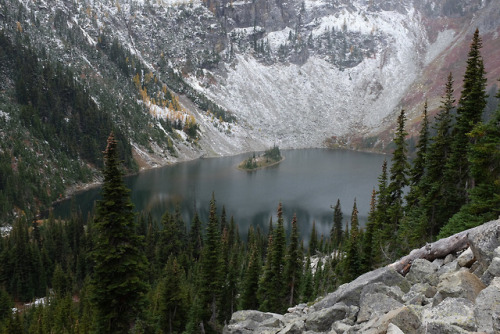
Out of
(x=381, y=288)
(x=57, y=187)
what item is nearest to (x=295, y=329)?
(x=381, y=288)

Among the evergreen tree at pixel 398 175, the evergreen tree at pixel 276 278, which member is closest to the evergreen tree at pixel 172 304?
the evergreen tree at pixel 276 278

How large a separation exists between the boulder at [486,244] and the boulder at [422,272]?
5.65ft

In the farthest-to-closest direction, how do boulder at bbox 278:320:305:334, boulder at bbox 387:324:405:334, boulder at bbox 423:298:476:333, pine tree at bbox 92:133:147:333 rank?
pine tree at bbox 92:133:147:333 < boulder at bbox 278:320:305:334 < boulder at bbox 387:324:405:334 < boulder at bbox 423:298:476:333

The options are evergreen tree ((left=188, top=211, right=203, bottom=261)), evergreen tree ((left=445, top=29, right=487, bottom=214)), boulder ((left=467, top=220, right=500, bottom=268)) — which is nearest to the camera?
boulder ((left=467, top=220, right=500, bottom=268))

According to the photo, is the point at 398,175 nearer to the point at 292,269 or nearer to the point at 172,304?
the point at 292,269

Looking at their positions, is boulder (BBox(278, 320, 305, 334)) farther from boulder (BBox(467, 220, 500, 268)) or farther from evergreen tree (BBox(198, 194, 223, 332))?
evergreen tree (BBox(198, 194, 223, 332))

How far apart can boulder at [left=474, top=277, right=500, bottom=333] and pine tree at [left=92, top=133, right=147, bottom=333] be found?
1541 centimetres

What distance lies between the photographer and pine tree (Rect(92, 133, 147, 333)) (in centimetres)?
1728

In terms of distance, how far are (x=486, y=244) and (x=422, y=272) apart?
9.01 feet

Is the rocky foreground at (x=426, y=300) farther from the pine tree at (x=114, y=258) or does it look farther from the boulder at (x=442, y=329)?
the pine tree at (x=114, y=258)

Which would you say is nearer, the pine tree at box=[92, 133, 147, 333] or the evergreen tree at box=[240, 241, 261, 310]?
the pine tree at box=[92, 133, 147, 333]

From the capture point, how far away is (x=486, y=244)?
8.91 m

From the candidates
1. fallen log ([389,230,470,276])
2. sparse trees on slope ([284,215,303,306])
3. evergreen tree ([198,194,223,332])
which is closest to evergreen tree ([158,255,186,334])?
evergreen tree ([198,194,223,332])

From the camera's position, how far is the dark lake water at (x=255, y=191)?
99938 millimetres
